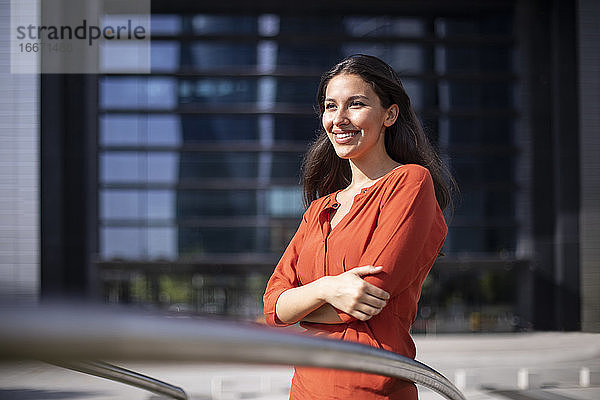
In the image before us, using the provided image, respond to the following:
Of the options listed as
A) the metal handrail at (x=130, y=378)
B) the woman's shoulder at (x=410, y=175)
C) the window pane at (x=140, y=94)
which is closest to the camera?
the metal handrail at (x=130, y=378)

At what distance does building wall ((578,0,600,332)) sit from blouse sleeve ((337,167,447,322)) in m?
18.2

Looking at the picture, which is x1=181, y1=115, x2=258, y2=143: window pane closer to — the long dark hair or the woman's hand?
the long dark hair

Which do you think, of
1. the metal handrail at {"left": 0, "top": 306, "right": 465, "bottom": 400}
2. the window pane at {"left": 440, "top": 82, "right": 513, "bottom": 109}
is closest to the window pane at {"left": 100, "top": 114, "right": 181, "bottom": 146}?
the window pane at {"left": 440, "top": 82, "right": 513, "bottom": 109}

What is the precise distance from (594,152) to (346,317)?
18.5m

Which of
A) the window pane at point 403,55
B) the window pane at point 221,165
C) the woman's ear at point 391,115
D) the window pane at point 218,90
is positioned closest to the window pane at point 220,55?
the window pane at point 218,90

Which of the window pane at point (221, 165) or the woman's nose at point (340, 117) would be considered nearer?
the woman's nose at point (340, 117)

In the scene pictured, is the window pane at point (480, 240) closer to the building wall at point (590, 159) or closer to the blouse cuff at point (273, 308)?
the building wall at point (590, 159)

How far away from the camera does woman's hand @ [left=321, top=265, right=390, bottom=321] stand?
1.31 meters

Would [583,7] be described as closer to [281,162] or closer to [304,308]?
[281,162]

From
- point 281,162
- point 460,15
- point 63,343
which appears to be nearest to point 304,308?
point 63,343

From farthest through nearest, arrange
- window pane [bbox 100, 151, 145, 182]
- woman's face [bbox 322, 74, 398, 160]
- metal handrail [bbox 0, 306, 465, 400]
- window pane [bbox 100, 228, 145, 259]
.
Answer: window pane [bbox 100, 151, 145, 182] → window pane [bbox 100, 228, 145, 259] → woman's face [bbox 322, 74, 398, 160] → metal handrail [bbox 0, 306, 465, 400]

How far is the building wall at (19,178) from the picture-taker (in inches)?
529

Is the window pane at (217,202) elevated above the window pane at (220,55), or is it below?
below

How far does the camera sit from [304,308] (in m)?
1.42
